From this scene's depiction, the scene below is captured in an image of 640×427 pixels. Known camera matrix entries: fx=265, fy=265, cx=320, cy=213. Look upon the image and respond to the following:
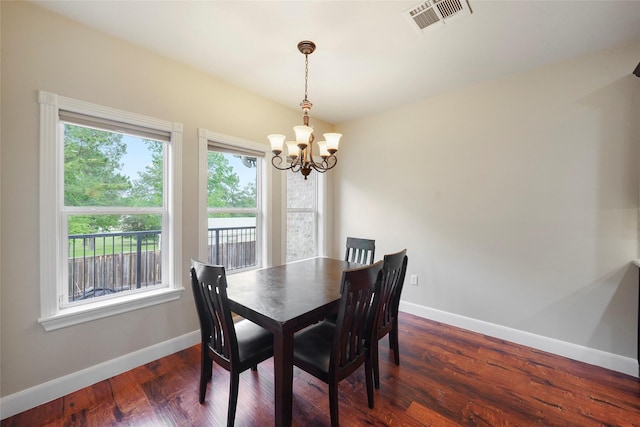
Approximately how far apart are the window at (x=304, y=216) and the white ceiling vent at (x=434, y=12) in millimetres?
2162

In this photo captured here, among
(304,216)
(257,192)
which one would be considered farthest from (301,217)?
(257,192)

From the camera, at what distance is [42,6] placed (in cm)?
179

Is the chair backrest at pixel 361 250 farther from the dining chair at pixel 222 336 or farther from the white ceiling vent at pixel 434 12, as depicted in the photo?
the white ceiling vent at pixel 434 12

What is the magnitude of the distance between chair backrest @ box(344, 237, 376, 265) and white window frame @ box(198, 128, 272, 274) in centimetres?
100

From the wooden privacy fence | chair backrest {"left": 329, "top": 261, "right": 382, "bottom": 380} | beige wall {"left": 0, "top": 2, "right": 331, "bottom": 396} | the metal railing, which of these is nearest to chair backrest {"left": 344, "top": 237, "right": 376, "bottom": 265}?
chair backrest {"left": 329, "top": 261, "right": 382, "bottom": 380}

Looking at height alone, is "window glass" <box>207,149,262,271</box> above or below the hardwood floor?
above

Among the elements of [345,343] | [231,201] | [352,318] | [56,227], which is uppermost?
[231,201]

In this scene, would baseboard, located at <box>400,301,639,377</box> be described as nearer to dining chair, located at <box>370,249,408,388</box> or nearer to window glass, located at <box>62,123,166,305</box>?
dining chair, located at <box>370,249,408,388</box>

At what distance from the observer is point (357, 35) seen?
2.07 m

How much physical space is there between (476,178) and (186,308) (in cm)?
328

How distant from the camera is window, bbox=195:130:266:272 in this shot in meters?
2.71

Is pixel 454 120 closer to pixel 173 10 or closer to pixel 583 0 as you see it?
pixel 583 0

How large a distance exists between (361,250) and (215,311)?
1819mm

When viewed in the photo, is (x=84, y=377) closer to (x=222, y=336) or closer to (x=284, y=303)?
(x=222, y=336)
